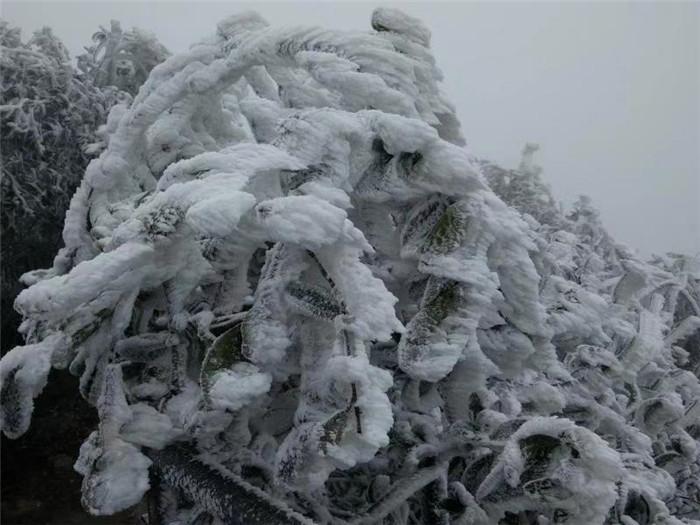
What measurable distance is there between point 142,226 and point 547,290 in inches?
47.5

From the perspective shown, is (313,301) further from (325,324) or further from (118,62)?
(118,62)

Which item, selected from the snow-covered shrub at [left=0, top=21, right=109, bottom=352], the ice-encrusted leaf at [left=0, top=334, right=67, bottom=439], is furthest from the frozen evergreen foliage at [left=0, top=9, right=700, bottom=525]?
the snow-covered shrub at [left=0, top=21, right=109, bottom=352]

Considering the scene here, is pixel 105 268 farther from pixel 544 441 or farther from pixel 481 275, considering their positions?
pixel 544 441

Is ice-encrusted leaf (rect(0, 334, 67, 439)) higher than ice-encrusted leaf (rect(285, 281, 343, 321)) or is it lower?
lower

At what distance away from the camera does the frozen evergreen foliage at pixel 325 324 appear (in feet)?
4.17

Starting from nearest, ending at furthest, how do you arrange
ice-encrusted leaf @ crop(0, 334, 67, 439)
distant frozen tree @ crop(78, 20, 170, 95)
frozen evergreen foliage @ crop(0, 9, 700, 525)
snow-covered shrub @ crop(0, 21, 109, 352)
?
frozen evergreen foliage @ crop(0, 9, 700, 525), ice-encrusted leaf @ crop(0, 334, 67, 439), snow-covered shrub @ crop(0, 21, 109, 352), distant frozen tree @ crop(78, 20, 170, 95)

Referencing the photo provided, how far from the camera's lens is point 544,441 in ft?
4.39

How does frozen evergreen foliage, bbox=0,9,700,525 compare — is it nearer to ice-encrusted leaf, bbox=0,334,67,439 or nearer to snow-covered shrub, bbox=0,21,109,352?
ice-encrusted leaf, bbox=0,334,67,439

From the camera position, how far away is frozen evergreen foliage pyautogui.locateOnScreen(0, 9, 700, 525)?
1.27 m

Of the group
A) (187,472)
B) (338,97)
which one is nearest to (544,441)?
(187,472)

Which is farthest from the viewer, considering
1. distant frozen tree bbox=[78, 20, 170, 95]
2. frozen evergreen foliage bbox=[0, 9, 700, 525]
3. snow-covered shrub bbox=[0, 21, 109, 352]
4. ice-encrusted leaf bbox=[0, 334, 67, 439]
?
distant frozen tree bbox=[78, 20, 170, 95]

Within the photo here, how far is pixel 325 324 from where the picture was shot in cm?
146

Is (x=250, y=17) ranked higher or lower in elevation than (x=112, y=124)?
higher

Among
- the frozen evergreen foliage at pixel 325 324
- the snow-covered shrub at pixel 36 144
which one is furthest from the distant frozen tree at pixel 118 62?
the frozen evergreen foliage at pixel 325 324
